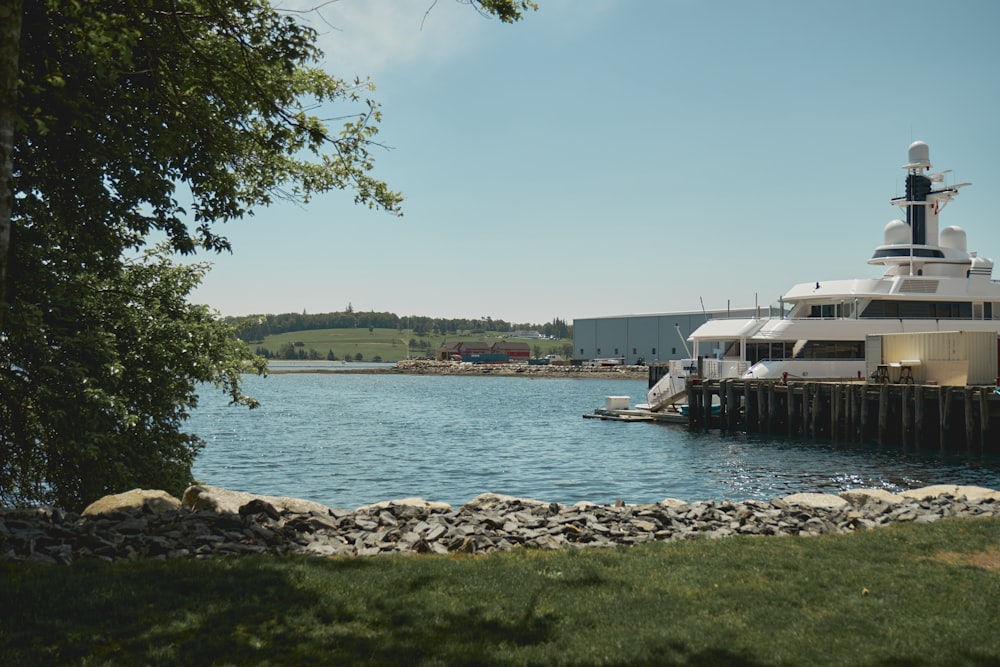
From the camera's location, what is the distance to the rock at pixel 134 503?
12.0 meters

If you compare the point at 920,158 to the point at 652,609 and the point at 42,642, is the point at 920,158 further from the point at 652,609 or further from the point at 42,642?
the point at 42,642

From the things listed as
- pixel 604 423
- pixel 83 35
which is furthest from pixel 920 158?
pixel 83 35

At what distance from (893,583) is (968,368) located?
32004mm

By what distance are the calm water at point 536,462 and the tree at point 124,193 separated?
1083cm

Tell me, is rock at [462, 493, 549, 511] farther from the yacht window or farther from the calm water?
the yacht window

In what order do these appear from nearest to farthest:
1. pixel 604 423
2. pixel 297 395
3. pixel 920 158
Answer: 1. pixel 604 423
2. pixel 920 158
3. pixel 297 395

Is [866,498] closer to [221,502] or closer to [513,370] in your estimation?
[221,502]

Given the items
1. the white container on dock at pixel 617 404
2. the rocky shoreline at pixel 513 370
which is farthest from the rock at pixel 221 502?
the rocky shoreline at pixel 513 370

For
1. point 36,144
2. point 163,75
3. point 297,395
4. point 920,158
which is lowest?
point 297,395

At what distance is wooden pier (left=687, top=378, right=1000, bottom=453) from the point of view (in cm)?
3441

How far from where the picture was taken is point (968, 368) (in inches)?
1449

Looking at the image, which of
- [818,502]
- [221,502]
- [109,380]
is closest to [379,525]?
[221,502]

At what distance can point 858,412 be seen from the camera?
4031 cm

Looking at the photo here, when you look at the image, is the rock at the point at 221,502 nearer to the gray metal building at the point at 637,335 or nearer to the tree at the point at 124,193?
the tree at the point at 124,193
